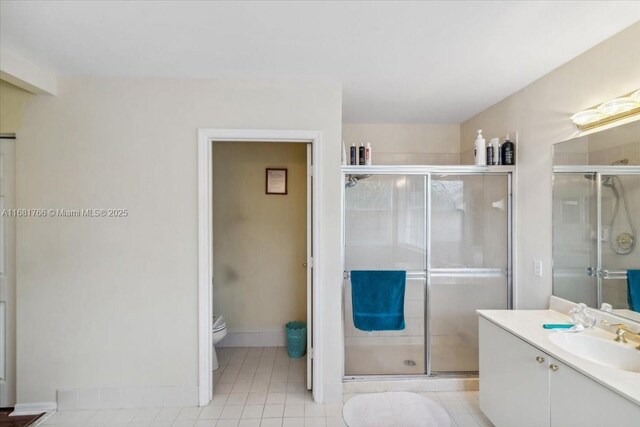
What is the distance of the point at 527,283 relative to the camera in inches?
91.6

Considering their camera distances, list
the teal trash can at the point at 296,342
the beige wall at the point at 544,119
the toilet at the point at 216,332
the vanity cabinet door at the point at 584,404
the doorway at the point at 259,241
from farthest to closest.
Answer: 1. the doorway at the point at 259,241
2. the teal trash can at the point at 296,342
3. the toilet at the point at 216,332
4. the beige wall at the point at 544,119
5. the vanity cabinet door at the point at 584,404

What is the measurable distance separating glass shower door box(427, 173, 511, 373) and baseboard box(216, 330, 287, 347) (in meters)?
1.56

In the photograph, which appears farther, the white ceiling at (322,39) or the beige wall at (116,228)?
the beige wall at (116,228)

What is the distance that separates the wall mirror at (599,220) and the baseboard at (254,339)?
8.29 ft

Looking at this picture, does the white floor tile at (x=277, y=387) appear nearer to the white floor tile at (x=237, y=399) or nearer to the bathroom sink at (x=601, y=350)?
the white floor tile at (x=237, y=399)

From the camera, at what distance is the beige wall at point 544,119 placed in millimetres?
1653

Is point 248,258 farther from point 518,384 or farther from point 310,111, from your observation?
point 518,384

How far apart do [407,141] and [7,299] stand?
146 inches

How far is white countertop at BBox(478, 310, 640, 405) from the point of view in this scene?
113cm

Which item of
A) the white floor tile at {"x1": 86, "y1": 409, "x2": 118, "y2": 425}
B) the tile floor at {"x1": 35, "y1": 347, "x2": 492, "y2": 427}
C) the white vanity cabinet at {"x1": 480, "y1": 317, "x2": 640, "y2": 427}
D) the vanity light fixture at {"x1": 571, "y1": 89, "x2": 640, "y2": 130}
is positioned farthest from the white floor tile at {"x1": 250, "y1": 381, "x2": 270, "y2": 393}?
the vanity light fixture at {"x1": 571, "y1": 89, "x2": 640, "y2": 130}

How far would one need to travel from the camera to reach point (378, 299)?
8.03 ft

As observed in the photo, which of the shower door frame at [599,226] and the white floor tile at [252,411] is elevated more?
the shower door frame at [599,226]

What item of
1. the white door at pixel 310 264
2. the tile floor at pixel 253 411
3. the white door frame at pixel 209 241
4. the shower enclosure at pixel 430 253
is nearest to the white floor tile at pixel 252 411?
the tile floor at pixel 253 411

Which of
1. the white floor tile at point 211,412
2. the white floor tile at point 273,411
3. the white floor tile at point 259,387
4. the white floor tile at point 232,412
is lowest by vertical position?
the white floor tile at point 259,387
